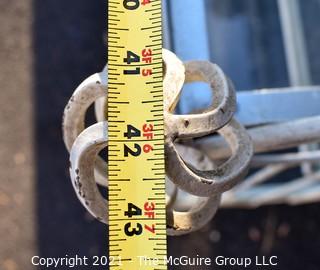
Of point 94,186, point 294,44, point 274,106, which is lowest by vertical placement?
point 94,186

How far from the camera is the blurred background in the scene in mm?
1162

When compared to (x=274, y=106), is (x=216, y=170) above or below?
below

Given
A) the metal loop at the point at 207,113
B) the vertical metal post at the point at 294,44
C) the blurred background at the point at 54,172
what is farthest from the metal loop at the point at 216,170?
the blurred background at the point at 54,172

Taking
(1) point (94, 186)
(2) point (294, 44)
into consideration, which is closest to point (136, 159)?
(1) point (94, 186)

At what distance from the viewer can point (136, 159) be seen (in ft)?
1.80

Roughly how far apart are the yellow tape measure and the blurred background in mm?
634

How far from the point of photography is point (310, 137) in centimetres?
63

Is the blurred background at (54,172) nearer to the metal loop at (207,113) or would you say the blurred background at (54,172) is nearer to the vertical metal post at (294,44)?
the vertical metal post at (294,44)

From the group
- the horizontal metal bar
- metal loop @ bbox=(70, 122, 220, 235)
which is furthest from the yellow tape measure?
the horizontal metal bar

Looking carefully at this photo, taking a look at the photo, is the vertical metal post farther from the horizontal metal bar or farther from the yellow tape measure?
the yellow tape measure

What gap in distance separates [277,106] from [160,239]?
10.2 inches

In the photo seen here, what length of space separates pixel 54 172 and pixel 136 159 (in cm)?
66

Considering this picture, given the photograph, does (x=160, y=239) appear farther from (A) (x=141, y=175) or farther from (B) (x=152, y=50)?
(B) (x=152, y=50)

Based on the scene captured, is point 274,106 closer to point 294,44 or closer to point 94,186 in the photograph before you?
point 94,186
